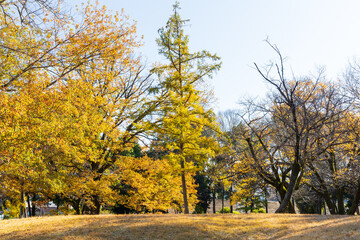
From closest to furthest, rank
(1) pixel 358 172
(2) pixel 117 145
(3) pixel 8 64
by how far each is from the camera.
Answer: (3) pixel 8 64 < (1) pixel 358 172 < (2) pixel 117 145

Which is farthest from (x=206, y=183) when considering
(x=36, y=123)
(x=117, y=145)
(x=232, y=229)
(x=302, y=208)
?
(x=36, y=123)

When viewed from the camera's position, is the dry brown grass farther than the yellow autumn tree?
No

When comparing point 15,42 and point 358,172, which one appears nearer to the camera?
point 15,42

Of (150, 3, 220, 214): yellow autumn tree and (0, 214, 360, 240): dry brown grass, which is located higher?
(150, 3, 220, 214): yellow autumn tree

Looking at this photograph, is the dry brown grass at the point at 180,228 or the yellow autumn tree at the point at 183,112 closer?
the dry brown grass at the point at 180,228

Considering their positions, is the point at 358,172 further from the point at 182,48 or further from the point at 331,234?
the point at 182,48

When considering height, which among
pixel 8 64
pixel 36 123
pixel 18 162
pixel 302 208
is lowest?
pixel 302 208

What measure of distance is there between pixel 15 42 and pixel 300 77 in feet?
48.9

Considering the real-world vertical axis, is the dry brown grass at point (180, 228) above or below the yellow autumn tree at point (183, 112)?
below

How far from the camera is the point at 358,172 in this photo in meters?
14.7

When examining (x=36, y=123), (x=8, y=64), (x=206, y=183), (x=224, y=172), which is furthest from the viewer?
(x=206, y=183)

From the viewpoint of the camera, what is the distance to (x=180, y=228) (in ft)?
33.0

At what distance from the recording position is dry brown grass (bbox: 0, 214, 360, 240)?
29.9 ft

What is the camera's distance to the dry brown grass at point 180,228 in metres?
9.12
